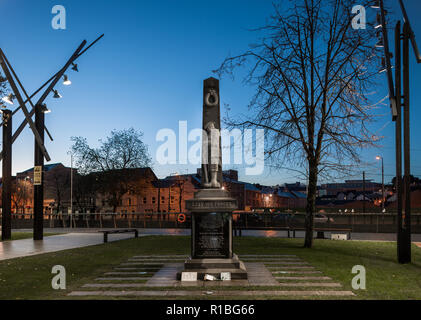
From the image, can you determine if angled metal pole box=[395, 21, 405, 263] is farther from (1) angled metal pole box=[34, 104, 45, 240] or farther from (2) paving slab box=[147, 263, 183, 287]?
(1) angled metal pole box=[34, 104, 45, 240]

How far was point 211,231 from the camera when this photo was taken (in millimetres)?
9469

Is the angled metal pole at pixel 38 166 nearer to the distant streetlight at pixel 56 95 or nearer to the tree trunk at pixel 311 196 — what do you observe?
the distant streetlight at pixel 56 95

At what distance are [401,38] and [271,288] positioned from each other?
895cm

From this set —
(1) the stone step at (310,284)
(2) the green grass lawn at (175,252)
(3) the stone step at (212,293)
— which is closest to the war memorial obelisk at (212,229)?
(1) the stone step at (310,284)

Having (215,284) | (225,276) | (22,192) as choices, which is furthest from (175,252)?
(22,192)

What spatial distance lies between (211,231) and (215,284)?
1.41 m

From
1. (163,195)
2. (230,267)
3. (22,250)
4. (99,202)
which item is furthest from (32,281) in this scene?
(99,202)

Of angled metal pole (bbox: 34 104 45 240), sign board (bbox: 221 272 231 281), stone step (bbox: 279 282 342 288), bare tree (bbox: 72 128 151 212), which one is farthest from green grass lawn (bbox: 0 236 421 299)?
bare tree (bbox: 72 128 151 212)

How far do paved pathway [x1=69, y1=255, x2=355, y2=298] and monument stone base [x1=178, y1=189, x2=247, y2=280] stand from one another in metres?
0.57

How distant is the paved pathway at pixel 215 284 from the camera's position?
7.53m

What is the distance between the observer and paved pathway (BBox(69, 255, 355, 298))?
753 cm

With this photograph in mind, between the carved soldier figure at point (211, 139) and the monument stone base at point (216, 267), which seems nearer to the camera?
the monument stone base at point (216, 267)

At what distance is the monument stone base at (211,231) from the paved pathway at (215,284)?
1.86ft

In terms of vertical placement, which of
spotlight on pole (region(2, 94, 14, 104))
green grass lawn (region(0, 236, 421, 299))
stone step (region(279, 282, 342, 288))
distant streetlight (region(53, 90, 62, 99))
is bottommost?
green grass lawn (region(0, 236, 421, 299))
